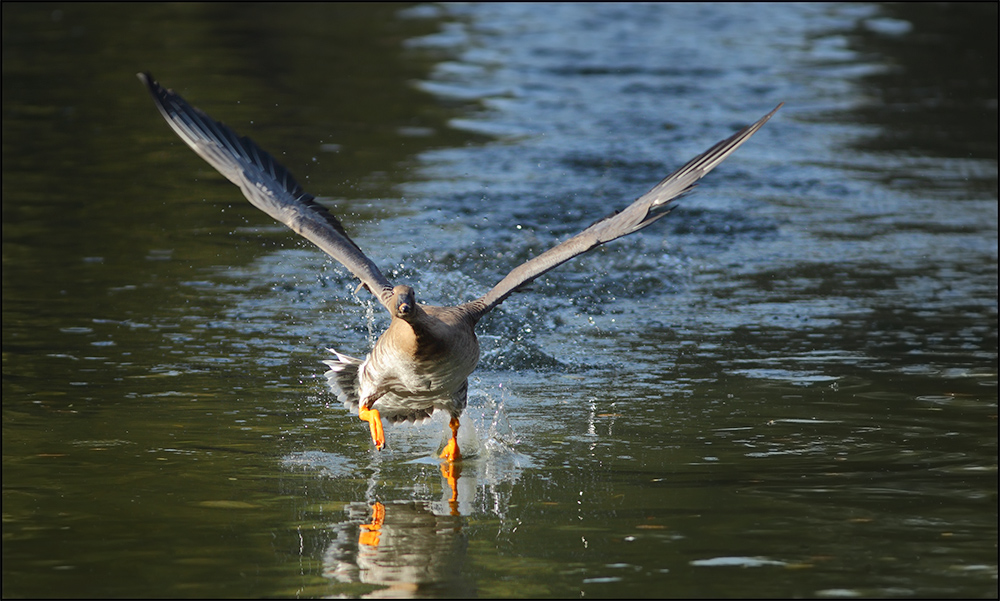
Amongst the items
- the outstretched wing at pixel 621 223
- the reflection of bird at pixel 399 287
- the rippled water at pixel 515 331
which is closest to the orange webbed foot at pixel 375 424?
the reflection of bird at pixel 399 287

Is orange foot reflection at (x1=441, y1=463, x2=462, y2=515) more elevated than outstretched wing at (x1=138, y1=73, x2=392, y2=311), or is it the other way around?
outstretched wing at (x1=138, y1=73, x2=392, y2=311)

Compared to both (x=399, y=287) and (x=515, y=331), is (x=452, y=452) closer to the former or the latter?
(x=399, y=287)

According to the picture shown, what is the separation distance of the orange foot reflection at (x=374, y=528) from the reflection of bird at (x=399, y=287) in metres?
0.84

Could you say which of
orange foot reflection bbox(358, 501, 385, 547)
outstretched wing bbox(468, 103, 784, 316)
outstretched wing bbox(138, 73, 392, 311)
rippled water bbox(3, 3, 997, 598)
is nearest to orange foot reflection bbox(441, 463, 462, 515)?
rippled water bbox(3, 3, 997, 598)

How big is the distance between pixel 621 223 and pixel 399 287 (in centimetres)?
144

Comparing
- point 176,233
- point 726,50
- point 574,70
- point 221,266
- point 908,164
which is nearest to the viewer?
point 221,266

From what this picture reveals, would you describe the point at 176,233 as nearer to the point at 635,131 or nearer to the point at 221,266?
the point at 221,266

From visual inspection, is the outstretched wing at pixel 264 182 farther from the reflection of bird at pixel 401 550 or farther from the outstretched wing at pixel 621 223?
the reflection of bird at pixel 401 550

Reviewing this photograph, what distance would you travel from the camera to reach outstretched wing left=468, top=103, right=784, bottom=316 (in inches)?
294

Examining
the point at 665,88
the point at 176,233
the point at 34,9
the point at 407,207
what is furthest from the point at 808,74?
the point at 34,9

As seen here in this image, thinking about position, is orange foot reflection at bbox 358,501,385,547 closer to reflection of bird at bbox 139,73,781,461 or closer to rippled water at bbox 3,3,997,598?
rippled water at bbox 3,3,997,598

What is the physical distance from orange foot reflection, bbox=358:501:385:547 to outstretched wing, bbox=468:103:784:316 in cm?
163

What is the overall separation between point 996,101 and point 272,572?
16.6 meters

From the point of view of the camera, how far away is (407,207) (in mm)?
12953
